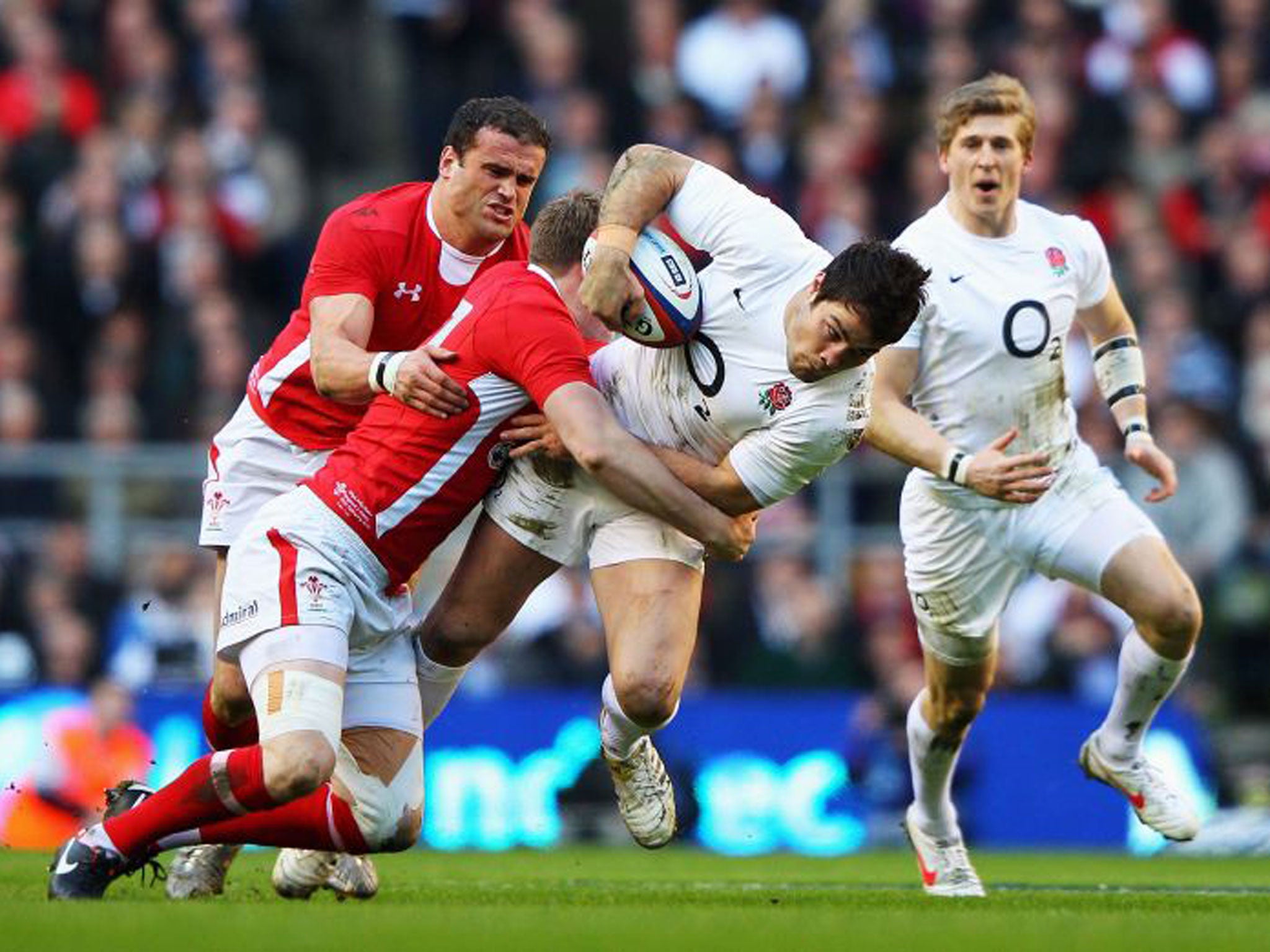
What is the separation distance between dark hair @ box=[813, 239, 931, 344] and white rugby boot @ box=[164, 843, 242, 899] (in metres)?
2.87

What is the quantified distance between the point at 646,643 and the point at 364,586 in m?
1.00

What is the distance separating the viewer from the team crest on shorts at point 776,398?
873cm

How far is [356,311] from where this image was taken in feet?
30.4

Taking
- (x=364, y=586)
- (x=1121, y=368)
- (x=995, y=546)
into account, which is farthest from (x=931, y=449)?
(x=364, y=586)

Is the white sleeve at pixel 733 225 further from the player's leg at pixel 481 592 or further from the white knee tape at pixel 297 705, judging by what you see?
the white knee tape at pixel 297 705

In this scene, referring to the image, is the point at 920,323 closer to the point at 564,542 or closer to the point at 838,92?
the point at 564,542

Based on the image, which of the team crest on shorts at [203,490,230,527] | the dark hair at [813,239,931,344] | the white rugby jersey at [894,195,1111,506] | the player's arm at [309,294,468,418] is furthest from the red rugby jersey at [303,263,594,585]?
the white rugby jersey at [894,195,1111,506]

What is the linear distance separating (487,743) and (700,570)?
538cm

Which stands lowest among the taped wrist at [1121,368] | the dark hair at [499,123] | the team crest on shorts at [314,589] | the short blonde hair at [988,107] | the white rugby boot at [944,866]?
the white rugby boot at [944,866]

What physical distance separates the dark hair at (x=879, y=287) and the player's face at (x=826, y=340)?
0.03 metres

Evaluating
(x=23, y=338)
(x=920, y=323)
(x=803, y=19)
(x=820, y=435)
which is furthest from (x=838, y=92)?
(x=820, y=435)

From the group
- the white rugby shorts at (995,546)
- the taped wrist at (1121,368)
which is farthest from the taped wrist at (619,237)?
the taped wrist at (1121,368)

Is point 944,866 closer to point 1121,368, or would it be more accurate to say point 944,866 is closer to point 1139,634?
point 1139,634

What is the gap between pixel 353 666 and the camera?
8844 mm
